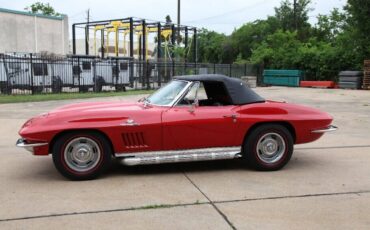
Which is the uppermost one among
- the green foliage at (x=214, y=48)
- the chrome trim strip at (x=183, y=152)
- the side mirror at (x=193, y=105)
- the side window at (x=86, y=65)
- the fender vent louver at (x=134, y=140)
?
the green foliage at (x=214, y=48)

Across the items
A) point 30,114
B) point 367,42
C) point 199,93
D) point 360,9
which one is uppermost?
point 360,9

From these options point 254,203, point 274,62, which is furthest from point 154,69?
point 254,203

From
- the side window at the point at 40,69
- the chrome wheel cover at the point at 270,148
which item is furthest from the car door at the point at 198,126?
the side window at the point at 40,69

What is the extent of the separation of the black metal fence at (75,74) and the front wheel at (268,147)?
60.9ft

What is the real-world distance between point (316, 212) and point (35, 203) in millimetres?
2927

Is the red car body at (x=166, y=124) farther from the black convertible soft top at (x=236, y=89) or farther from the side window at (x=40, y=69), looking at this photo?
the side window at (x=40, y=69)

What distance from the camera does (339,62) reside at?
32219mm

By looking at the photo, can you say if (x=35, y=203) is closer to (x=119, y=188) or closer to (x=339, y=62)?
(x=119, y=188)

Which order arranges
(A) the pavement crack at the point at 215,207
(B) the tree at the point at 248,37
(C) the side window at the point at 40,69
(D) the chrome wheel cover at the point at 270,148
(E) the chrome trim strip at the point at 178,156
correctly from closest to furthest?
(A) the pavement crack at the point at 215,207 < (E) the chrome trim strip at the point at 178,156 < (D) the chrome wheel cover at the point at 270,148 < (C) the side window at the point at 40,69 < (B) the tree at the point at 248,37

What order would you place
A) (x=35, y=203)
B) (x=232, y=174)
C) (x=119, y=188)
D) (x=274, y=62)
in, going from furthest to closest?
(x=274, y=62) < (x=232, y=174) < (x=119, y=188) < (x=35, y=203)

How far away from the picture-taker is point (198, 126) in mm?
6066

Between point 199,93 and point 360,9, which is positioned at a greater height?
point 360,9

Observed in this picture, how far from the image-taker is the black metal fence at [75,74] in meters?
22.8

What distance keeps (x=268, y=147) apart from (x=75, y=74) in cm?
2024
